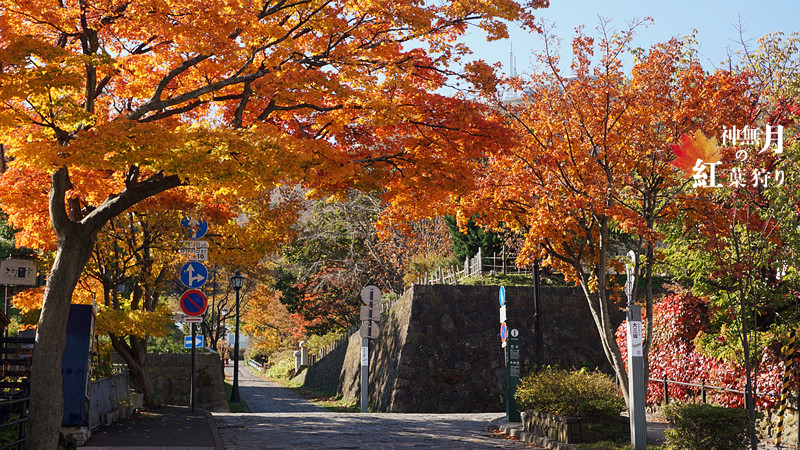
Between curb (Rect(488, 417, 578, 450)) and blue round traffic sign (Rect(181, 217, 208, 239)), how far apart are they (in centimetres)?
794

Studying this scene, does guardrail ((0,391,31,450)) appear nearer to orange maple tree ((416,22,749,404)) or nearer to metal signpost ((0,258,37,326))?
metal signpost ((0,258,37,326))

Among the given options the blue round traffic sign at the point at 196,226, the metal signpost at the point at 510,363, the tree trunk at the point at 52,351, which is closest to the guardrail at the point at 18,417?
the tree trunk at the point at 52,351

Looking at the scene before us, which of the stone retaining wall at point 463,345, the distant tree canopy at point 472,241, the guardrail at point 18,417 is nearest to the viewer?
the guardrail at point 18,417

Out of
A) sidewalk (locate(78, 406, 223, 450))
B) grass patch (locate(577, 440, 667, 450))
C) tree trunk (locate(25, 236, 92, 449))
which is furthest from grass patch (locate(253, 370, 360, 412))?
tree trunk (locate(25, 236, 92, 449))

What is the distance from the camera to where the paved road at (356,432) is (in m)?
13.2

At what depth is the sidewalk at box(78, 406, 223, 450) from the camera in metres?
12.0

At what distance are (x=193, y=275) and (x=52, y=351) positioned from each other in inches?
253

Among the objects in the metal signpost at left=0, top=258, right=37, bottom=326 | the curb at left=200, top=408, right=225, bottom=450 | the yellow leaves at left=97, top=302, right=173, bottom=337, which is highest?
the metal signpost at left=0, top=258, right=37, bottom=326

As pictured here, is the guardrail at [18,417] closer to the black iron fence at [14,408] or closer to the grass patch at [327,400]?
the black iron fence at [14,408]

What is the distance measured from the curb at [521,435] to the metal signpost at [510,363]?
1.02 feet

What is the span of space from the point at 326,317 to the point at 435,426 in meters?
24.4

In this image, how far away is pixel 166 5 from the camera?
34.8ft

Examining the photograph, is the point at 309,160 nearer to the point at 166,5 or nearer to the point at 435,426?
the point at 166,5

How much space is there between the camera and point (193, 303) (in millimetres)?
17062
